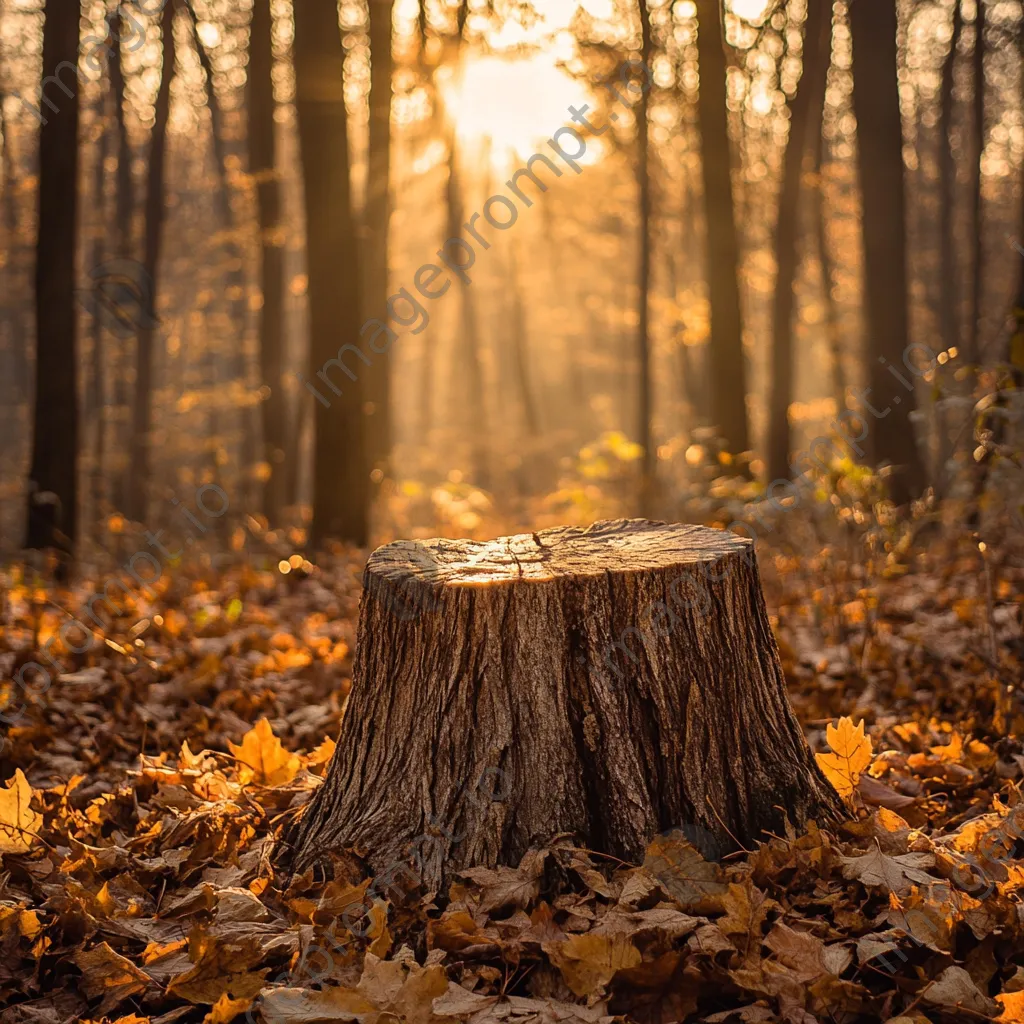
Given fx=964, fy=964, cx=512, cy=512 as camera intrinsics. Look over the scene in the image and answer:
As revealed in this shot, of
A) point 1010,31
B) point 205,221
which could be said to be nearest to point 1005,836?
point 1010,31

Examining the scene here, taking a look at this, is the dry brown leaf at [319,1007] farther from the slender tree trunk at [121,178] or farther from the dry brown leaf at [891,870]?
the slender tree trunk at [121,178]

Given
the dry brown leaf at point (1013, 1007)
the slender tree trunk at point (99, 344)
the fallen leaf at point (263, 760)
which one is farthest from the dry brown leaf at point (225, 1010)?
the slender tree trunk at point (99, 344)

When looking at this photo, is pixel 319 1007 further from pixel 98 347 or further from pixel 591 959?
pixel 98 347

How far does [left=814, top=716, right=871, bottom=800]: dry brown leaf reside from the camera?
2773 millimetres

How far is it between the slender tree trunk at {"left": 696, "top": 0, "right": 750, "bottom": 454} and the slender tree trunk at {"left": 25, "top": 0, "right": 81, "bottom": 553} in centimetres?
569

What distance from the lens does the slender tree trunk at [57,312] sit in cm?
785

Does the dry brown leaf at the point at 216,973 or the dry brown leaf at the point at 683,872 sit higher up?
the dry brown leaf at the point at 683,872

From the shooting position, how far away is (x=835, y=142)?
63.8 ft

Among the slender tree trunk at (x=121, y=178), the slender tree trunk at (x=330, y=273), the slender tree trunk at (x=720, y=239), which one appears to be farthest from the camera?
the slender tree trunk at (x=121, y=178)

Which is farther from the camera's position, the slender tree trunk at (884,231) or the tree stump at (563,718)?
the slender tree trunk at (884,231)

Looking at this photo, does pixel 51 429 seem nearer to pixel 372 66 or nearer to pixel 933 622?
pixel 372 66

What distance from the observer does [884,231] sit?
8.76m

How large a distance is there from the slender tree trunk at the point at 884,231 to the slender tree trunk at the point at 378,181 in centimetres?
474

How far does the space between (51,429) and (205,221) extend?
21.1m
